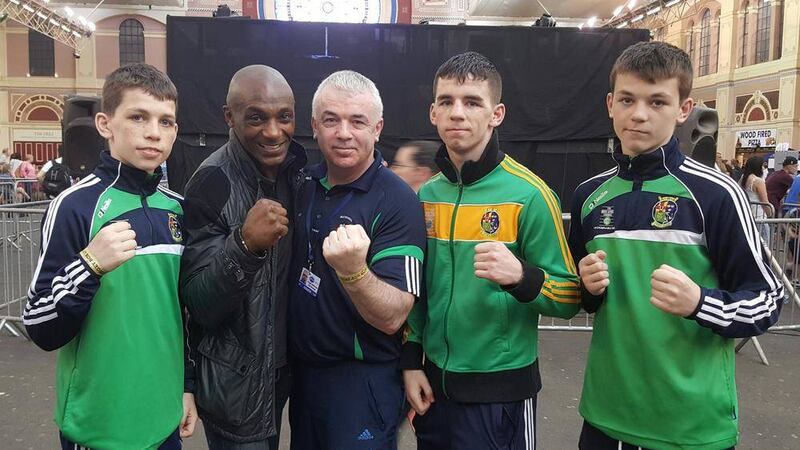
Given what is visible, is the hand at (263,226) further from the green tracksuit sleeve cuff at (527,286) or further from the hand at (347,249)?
the green tracksuit sleeve cuff at (527,286)

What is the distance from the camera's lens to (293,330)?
2.10m

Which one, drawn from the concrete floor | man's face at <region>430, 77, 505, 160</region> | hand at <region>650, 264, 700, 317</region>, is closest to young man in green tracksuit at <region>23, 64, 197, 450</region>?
man's face at <region>430, 77, 505, 160</region>

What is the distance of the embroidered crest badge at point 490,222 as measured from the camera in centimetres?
205

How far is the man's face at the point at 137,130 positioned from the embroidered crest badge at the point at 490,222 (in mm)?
1147

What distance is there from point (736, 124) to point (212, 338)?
90.4 feet

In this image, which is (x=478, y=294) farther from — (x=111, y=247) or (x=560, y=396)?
(x=560, y=396)

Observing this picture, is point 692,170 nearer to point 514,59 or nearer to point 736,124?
point 514,59

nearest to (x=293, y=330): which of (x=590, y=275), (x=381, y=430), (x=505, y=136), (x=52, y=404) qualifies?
(x=381, y=430)

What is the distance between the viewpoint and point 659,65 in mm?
1954

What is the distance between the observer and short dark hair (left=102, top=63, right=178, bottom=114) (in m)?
2.01

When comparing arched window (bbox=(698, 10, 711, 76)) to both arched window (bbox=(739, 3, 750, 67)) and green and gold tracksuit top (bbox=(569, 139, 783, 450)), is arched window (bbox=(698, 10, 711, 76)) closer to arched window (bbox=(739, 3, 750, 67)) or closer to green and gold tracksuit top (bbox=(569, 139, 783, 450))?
arched window (bbox=(739, 3, 750, 67))

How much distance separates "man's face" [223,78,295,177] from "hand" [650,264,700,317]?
1356 millimetres

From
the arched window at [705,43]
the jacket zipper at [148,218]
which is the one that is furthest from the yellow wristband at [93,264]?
the arched window at [705,43]

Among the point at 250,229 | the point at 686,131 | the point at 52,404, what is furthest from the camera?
the point at 686,131
